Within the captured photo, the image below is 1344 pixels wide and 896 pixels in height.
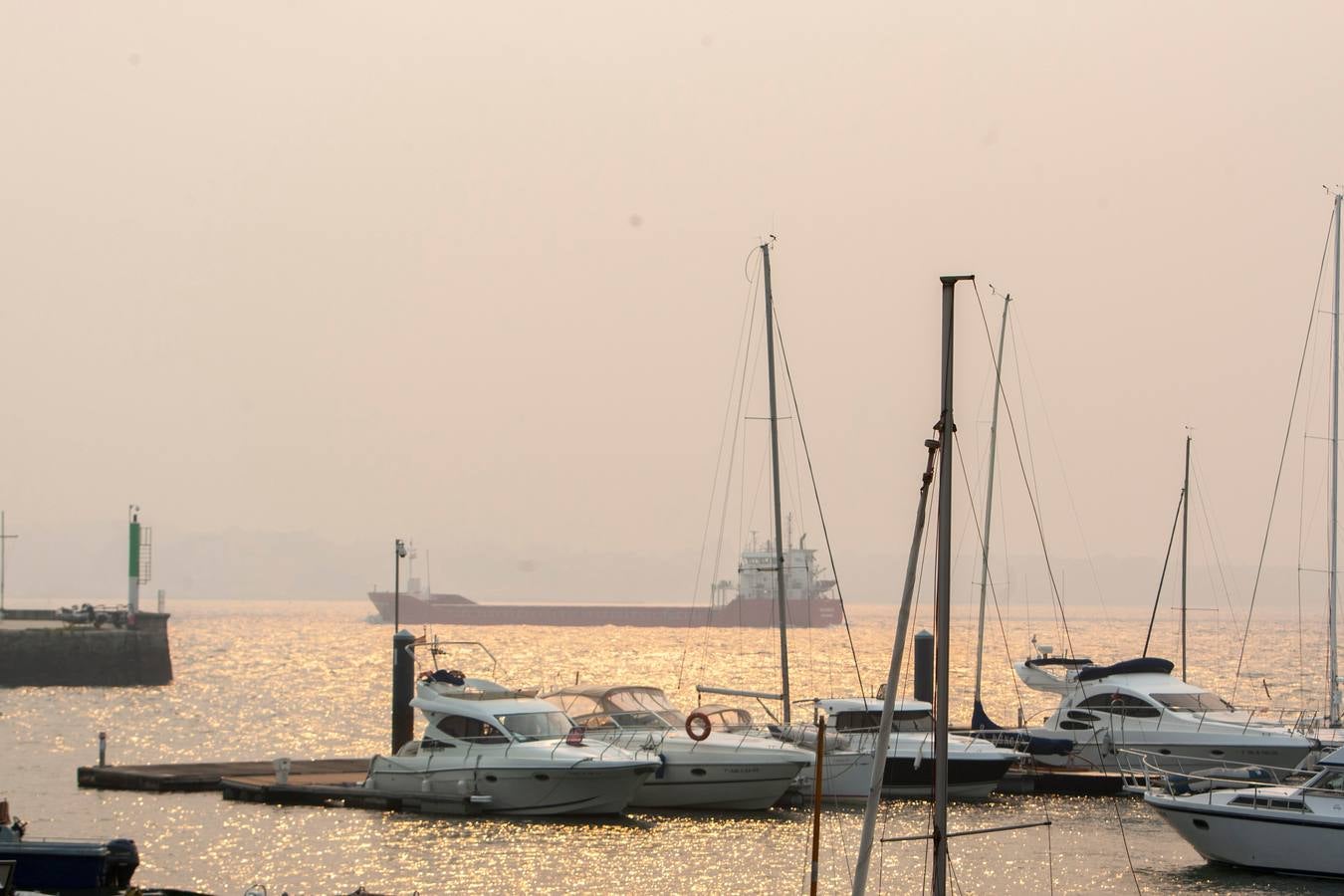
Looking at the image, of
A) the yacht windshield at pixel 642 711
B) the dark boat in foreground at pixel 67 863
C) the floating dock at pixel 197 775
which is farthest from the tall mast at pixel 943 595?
the floating dock at pixel 197 775

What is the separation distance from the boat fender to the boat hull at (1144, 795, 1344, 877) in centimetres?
842

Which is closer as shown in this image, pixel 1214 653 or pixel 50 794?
pixel 50 794

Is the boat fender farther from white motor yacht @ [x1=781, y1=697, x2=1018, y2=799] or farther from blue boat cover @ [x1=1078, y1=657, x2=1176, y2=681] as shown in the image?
blue boat cover @ [x1=1078, y1=657, x2=1176, y2=681]

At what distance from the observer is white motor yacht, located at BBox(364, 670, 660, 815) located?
31.1m

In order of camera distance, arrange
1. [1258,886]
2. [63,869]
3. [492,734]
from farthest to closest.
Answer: [492,734]
[1258,886]
[63,869]

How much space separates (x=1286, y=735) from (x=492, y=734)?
53.0 feet

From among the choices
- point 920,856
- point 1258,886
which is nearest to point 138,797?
point 920,856

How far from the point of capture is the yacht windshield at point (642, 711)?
33.8 meters

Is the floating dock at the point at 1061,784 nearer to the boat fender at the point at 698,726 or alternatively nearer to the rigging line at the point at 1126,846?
the rigging line at the point at 1126,846

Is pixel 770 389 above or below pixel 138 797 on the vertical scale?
above

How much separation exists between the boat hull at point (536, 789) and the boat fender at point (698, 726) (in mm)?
1520

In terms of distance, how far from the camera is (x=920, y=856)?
98.2 feet

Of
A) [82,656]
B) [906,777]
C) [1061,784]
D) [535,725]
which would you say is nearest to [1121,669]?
[1061,784]

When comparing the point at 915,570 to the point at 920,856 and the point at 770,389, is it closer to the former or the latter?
the point at 920,856
